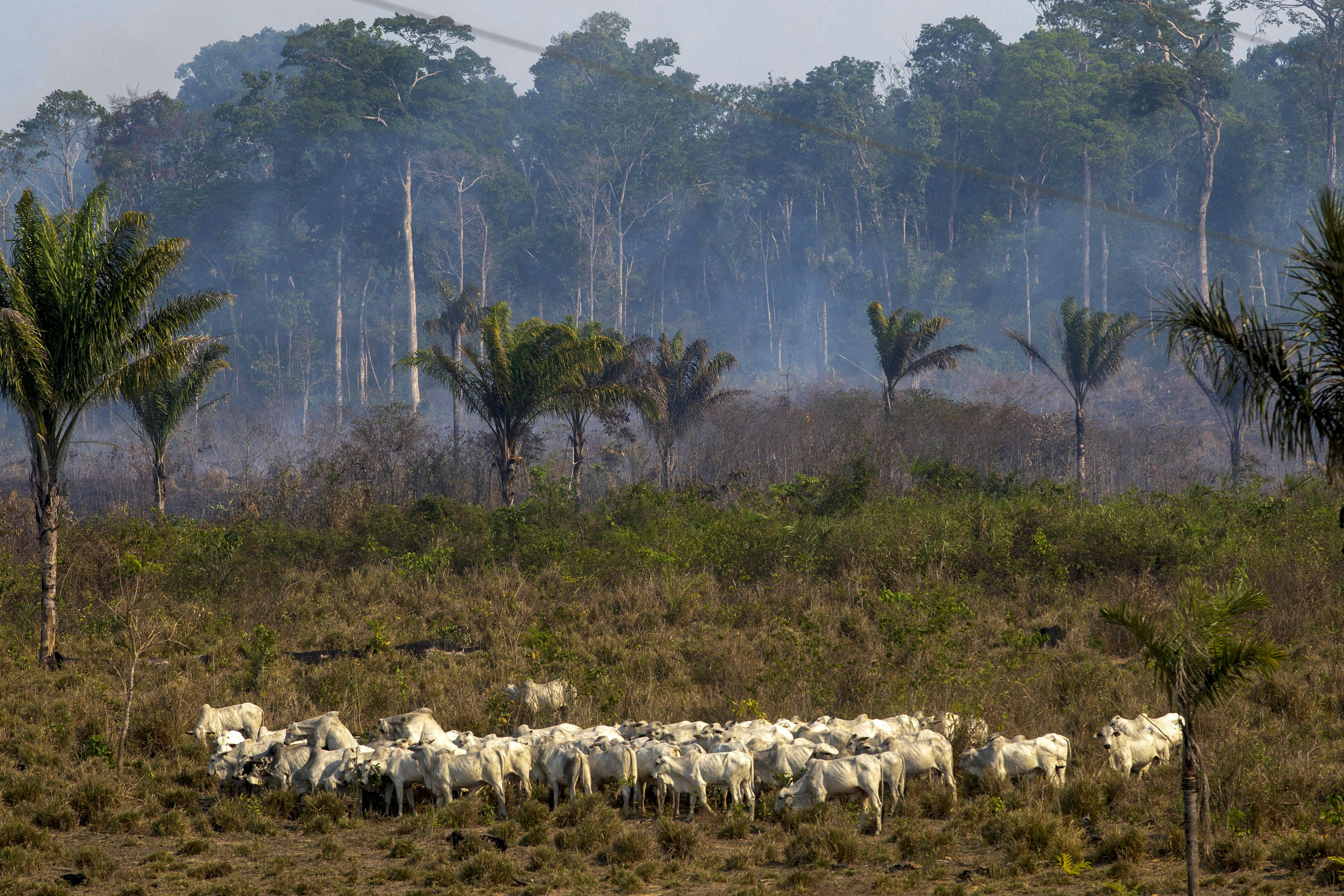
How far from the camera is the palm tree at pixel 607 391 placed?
24.6 metres

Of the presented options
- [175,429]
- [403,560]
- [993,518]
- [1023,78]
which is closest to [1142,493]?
[993,518]

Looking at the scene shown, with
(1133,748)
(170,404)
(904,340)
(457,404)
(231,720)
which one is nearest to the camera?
(1133,748)

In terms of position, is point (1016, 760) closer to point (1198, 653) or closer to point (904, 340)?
point (1198, 653)

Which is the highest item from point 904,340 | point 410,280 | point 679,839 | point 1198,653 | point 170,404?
point 410,280

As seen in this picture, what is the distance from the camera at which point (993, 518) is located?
1816 centimetres

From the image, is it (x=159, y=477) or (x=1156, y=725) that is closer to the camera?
(x=1156, y=725)

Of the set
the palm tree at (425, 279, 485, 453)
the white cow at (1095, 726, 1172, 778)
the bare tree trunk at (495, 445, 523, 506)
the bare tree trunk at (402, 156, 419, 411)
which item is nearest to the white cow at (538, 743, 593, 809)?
the white cow at (1095, 726, 1172, 778)

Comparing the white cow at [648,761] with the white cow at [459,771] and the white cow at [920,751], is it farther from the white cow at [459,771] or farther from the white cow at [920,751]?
the white cow at [920,751]

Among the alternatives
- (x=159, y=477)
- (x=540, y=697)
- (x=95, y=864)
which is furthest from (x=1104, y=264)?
(x=95, y=864)

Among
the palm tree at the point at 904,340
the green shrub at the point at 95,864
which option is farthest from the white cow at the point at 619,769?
the palm tree at the point at 904,340

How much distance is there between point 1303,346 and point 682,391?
83.5 feet

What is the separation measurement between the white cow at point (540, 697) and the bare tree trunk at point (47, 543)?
638 cm

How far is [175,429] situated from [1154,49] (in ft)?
168

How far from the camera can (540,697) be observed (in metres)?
11.1
